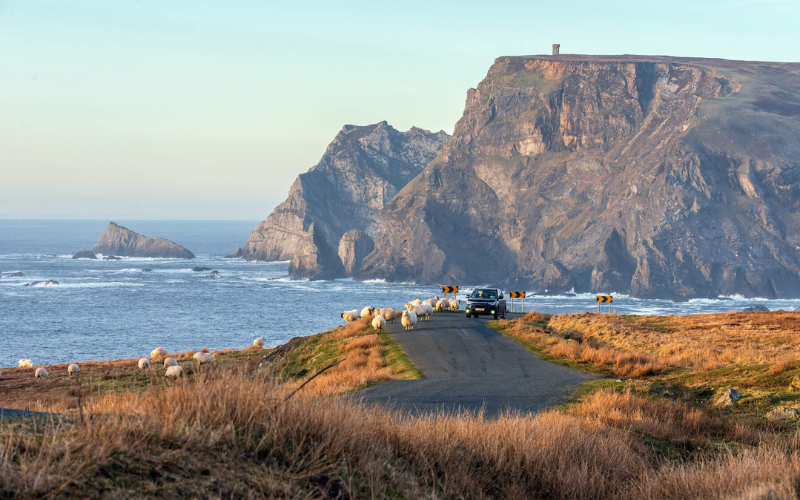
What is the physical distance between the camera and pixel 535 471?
24.7 feet

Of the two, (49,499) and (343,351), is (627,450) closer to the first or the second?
(49,499)

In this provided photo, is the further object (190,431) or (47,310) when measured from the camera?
(47,310)

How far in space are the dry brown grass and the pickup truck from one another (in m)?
30.2

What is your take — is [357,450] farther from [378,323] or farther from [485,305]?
[485,305]

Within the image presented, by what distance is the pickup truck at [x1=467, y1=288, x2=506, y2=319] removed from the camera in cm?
3928

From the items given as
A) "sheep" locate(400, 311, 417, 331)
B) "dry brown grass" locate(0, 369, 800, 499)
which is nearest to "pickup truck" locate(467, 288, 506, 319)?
"sheep" locate(400, 311, 417, 331)

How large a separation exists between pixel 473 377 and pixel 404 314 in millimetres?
13715

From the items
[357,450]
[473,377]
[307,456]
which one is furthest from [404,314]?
[307,456]

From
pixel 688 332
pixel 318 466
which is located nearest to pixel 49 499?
pixel 318 466

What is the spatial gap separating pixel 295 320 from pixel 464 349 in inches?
3682

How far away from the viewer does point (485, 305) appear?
3931 cm

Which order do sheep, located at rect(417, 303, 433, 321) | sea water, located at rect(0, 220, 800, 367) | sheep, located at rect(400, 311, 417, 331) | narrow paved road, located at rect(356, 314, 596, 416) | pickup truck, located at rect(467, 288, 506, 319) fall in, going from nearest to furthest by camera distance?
1. narrow paved road, located at rect(356, 314, 596, 416)
2. sheep, located at rect(400, 311, 417, 331)
3. sheep, located at rect(417, 303, 433, 321)
4. pickup truck, located at rect(467, 288, 506, 319)
5. sea water, located at rect(0, 220, 800, 367)

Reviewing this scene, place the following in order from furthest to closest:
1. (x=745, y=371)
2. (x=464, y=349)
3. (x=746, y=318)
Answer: (x=746, y=318) → (x=464, y=349) → (x=745, y=371)

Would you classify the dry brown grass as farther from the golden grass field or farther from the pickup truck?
the pickup truck
